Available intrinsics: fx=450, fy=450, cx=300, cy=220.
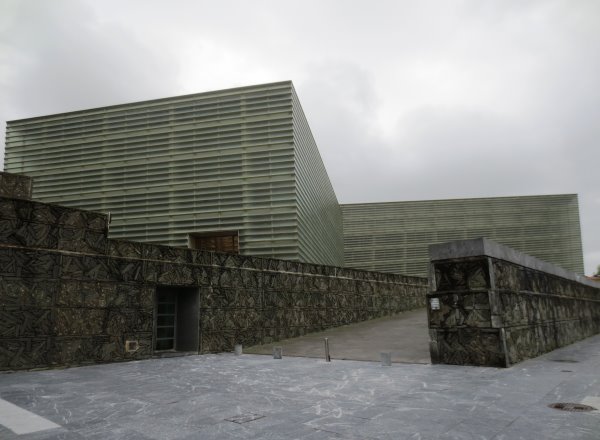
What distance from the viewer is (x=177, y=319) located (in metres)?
16.7

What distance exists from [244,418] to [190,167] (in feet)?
71.8

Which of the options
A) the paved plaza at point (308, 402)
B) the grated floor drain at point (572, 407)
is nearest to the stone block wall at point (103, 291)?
the paved plaza at point (308, 402)

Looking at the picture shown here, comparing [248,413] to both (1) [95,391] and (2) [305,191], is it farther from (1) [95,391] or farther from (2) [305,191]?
(2) [305,191]

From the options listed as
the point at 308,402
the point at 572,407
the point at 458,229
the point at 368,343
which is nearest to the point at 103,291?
the point at 308,402

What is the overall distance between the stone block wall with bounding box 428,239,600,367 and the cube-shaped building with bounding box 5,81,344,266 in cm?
1268

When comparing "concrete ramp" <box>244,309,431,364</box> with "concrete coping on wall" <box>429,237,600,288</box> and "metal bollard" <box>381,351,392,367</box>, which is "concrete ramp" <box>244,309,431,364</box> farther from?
"concrete coping on wall" <box>429,237,600,288</box>

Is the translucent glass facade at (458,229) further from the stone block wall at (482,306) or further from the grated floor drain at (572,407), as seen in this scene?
the grated floor drain at (572,407)

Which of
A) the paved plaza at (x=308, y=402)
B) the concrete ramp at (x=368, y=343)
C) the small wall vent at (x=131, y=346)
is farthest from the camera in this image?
the small wall vent at (x=131, y=346)

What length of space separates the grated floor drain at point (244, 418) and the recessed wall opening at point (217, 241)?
18696mm

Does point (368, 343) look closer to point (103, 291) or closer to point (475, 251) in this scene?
point (475, 251)

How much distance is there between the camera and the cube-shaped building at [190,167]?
25.0 metres

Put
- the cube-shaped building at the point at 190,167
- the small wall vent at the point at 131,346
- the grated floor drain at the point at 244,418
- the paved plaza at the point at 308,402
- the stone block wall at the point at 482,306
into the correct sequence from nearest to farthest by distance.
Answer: the paved plaza at the point at 308,402, the grated floor drain at the point at 244,418, the stone block wall at the point at 482,306, the small wall vent at the point at 131,346, the cube-shaped building at the point at 190,167

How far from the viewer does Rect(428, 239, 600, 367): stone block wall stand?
1098 cm

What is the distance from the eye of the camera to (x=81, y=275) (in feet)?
43.8
